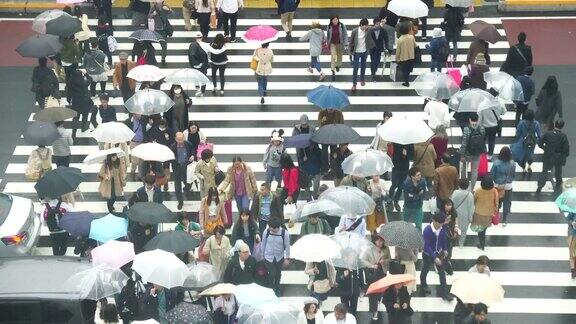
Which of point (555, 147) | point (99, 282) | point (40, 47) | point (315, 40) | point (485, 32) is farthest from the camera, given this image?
point (315, 40)

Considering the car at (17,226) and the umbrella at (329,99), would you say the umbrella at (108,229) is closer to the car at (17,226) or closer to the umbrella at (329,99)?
the car at (17,226)

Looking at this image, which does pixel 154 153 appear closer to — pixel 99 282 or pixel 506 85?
pixel 99 282

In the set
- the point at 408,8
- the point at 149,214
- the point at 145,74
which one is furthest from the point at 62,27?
the point at 149,214

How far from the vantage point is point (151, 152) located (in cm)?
2277

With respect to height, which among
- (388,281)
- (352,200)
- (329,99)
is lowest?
(388,281)

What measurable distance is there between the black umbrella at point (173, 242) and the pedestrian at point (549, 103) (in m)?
8.69

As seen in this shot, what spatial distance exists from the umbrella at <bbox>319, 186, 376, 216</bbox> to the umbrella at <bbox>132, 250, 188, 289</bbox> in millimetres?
2936

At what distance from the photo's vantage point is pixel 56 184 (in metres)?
21.5

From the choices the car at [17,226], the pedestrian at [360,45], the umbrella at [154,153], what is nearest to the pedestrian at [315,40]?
the pedestrian at [360,45]

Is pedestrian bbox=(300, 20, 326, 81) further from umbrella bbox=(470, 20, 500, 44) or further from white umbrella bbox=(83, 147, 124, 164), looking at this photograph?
white umbrella bbox=(83, 147, 124, 164)

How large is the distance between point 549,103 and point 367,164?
545cm

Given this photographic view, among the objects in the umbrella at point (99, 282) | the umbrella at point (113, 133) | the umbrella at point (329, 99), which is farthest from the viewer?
the umbrella at point (329, 99)

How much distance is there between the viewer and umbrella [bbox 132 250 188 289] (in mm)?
18875

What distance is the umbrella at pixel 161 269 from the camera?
18.9m
